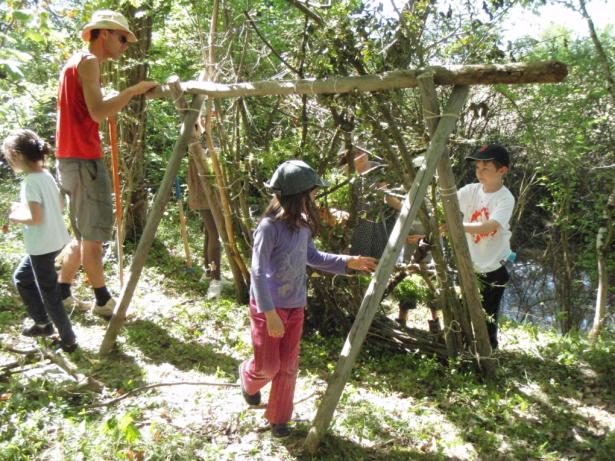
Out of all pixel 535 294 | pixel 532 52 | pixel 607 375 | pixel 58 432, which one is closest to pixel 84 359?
pixel 58 432

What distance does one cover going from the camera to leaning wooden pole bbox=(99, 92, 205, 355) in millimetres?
3785

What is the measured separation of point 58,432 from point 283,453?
1.23 m

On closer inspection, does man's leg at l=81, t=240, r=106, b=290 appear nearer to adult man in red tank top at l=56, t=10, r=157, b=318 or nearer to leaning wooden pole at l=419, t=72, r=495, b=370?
adult man in red tank top at l=56, t=10, r=157, b=318

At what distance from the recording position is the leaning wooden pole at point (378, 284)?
8.57 feet

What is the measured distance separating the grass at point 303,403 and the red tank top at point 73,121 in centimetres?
147

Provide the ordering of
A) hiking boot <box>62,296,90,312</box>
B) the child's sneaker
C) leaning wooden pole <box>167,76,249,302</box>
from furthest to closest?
the child's sneaker < hiking boot <box>62,296,90,312</box> < leaning wooden pole <box>167,76,249,302</box>

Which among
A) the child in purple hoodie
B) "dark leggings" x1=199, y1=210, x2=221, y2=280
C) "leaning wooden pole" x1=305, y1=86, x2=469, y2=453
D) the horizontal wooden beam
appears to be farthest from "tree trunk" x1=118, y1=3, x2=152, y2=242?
"leaning wooden pole" x1=305, y1=86, x2=469, y2=453

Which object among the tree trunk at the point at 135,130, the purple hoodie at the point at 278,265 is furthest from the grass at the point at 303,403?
the tree trunk at the point at 135,130

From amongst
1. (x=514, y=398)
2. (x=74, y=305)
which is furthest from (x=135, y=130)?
(x=514, y=398)

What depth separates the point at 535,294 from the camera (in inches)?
397

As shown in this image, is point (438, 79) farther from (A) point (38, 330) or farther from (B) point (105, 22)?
(A) point (38, 330)

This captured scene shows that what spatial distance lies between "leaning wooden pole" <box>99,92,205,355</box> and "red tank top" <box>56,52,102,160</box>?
565mm

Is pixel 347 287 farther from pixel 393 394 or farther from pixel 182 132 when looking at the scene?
pixel 182 132

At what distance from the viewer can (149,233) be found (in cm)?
385
